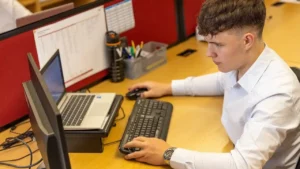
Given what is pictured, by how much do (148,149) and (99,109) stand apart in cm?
29

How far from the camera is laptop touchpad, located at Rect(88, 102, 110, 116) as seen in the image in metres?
1.56

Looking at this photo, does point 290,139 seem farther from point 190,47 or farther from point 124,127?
point 190,47

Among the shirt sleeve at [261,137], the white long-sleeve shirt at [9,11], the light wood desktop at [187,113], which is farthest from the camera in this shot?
the white long-sleeve shirt at [9,11]

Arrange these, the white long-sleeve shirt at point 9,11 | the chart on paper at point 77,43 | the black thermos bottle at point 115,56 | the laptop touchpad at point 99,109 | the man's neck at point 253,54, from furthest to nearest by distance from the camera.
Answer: the white long-sleeve shirt at point 9,11 < the black thermos bottle at point 115,56 < the chart on paper at point 77,43 < the laptop touchpad at point 99,109 < the man's neck at point 253,54

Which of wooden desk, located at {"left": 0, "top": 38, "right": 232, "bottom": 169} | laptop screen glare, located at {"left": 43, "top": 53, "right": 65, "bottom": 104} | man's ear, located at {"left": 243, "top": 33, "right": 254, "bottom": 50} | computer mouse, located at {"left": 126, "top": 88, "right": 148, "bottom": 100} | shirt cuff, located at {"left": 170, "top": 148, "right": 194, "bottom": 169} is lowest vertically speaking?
wooden desk, located at {"left": 0, "top": 38, "right": 232, "bottom": 169}

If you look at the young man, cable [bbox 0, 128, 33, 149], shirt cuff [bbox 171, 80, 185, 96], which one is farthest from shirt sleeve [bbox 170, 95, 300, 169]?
cable [bbox 0, 128, 33, 149]

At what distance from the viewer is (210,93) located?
5.93 feet

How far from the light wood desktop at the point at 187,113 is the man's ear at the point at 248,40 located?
0.37 meters

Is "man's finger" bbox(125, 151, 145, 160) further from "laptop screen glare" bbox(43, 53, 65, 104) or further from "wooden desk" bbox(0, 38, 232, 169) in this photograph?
"laptop screen glare" bbox(43, 53, 65, 104)

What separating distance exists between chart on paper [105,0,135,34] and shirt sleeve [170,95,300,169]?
2.99 ft

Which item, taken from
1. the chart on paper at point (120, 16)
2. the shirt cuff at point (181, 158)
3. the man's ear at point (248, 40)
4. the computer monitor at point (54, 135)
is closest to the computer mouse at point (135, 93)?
the chart on paper at point (120, 16)

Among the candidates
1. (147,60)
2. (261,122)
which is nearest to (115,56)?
(147,60)

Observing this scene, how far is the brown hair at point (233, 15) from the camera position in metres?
1.29

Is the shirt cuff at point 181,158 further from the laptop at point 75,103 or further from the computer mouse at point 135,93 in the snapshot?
the computer mouse at point 135,93
